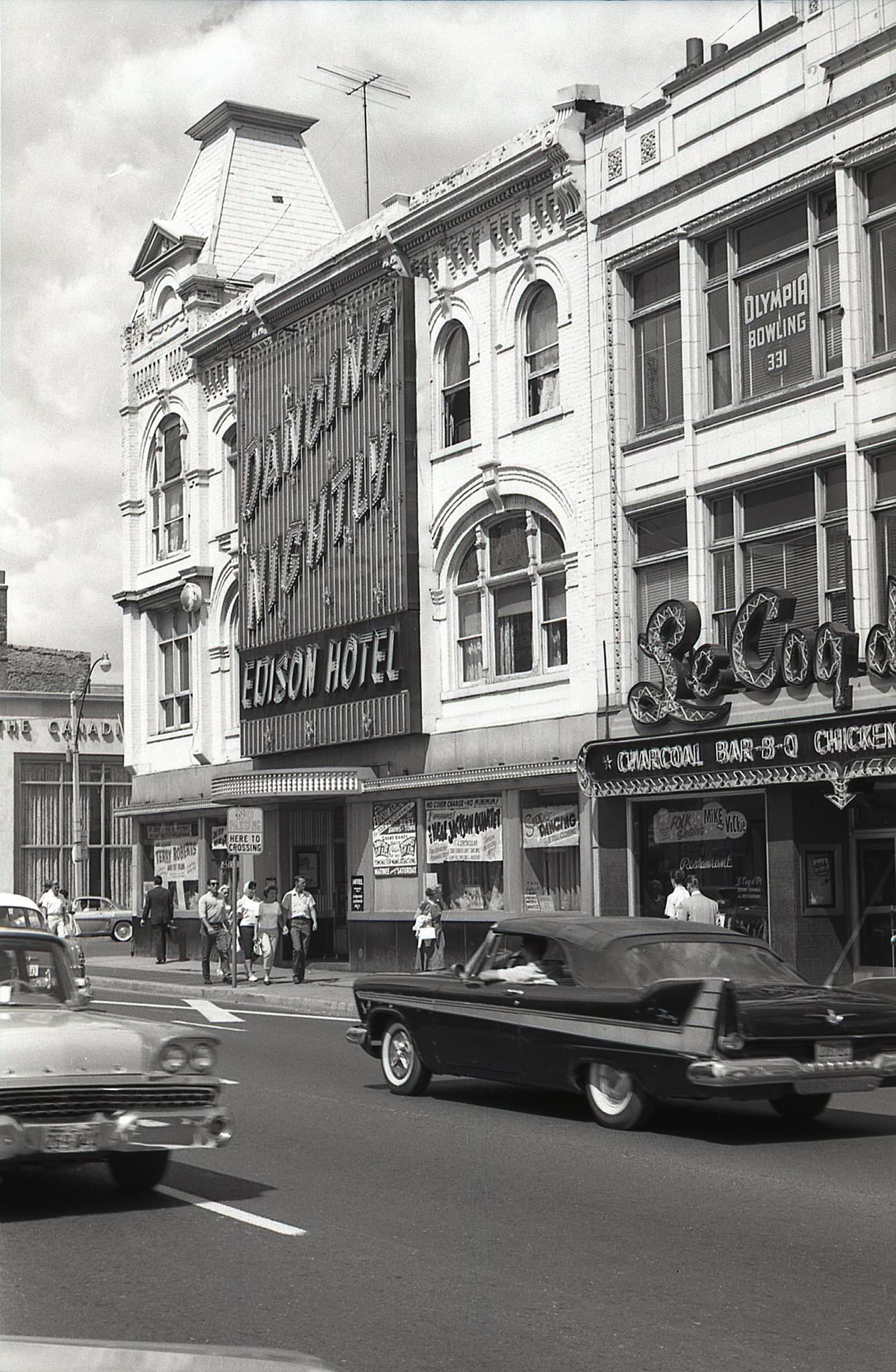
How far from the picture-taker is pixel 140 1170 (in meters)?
9.84

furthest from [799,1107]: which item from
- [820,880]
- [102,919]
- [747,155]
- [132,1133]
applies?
[102,919]

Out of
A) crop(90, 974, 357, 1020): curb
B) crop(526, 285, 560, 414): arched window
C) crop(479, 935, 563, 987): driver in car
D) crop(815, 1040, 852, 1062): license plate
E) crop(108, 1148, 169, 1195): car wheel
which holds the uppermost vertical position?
crop(526, 285, 560, 414): arched window

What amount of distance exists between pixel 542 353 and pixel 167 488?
46.0ft

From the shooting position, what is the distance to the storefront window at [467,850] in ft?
94.1

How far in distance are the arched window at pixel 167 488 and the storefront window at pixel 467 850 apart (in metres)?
12.0

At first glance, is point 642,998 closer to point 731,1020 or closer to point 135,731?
point 731,1020

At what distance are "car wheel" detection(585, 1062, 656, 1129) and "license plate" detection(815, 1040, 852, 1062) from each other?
121 centimetres

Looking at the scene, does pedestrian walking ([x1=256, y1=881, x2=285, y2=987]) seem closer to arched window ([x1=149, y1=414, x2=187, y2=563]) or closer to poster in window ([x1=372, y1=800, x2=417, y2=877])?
poster in window ([x1=372, y1=800, x2=417, y2=877])

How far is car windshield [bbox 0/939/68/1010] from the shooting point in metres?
10.3

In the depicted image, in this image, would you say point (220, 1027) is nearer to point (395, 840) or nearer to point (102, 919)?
point (395, 840)

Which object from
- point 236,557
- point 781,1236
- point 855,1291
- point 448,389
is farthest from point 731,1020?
point 236,557

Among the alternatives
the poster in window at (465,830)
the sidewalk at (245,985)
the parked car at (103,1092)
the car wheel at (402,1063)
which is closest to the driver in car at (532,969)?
the car wheel at (402,1063)

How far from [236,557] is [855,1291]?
99.8 feet

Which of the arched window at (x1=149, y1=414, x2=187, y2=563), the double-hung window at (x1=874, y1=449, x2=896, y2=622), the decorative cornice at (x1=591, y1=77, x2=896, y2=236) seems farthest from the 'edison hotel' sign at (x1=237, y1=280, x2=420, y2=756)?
the double-hung window at (x1=874, y1=449, x2=896, y2=622)
